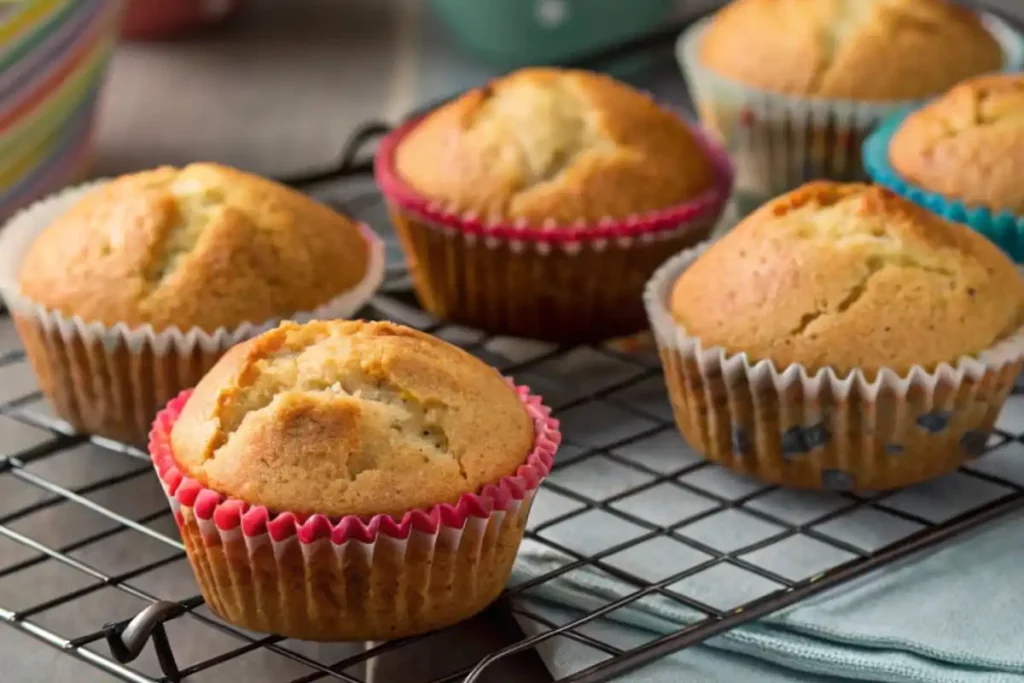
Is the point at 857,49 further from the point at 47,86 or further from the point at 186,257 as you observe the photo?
the point at 47,86

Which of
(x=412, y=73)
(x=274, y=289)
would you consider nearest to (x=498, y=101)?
(x=274, y=289)

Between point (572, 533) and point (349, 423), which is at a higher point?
point (349, 423)

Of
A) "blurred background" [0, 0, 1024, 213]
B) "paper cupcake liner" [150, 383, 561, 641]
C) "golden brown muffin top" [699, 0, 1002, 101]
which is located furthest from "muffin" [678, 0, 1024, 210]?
"paper cupcake liner" [150, 383, 561, 641]

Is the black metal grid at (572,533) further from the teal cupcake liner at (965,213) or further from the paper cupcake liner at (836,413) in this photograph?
the teal cupcake liner at (965,213)

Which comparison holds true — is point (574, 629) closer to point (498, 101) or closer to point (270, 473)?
point (270, 473)

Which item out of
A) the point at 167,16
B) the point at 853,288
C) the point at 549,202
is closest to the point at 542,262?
the point at 549,202

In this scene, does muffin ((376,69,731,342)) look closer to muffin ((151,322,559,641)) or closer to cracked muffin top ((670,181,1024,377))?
cracked muffin top ((670,181,1024,377))

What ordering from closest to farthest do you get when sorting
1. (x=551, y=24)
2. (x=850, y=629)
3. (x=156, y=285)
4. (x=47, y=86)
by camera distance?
(x=850, y=629) → (x=156, y=285) → (x=47, y=86) → (x=551, y=24)

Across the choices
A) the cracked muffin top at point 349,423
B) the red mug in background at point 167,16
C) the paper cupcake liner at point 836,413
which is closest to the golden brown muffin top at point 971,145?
the paper cupcake liner at point 836,413
